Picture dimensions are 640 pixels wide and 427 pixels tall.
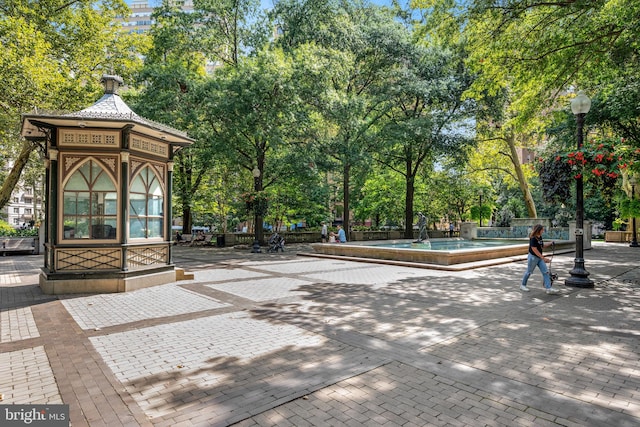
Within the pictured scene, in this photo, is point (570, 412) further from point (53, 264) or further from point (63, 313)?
point (53, 264)

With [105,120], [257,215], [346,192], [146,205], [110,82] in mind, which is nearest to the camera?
[105,120]

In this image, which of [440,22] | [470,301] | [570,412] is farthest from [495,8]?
[570,412]

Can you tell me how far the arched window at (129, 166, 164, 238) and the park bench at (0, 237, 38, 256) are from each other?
14.1 meters

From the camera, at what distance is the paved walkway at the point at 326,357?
3529 millimetres

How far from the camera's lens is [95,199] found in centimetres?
→ 970

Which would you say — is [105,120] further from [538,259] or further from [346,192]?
[346,192]

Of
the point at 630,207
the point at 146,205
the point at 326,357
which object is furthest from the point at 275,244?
the point at 630,207

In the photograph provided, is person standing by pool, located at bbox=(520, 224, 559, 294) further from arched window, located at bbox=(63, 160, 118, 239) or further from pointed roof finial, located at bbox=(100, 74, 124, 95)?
pointed roof finial, located at bbox=(100, 74, 124, 95)

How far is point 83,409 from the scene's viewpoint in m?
3.55

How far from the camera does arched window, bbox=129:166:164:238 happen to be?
1018 cm

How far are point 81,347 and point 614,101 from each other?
22190 mm

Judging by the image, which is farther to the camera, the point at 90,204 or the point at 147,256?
the point at 147,256

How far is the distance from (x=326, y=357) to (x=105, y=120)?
8099 mm

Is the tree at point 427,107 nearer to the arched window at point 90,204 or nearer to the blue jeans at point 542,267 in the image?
the blue jeans at point 542,267
